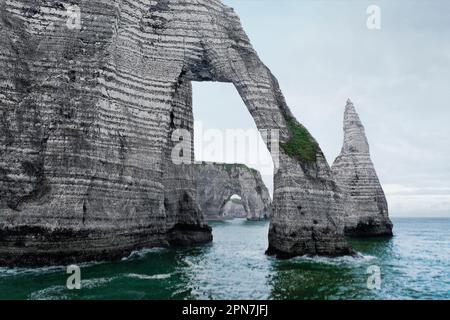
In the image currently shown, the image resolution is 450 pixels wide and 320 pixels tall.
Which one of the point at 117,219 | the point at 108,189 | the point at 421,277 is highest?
the point at 108,189

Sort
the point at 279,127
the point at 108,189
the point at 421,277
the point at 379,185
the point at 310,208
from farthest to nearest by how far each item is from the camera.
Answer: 1. the point at 379,185
2. the point at 279,127
3. the point at 310,208
4. the point at 108,189
5. the point at 421,277

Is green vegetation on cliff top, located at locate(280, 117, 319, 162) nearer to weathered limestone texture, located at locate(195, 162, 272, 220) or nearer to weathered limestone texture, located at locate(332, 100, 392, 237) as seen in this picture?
weathered limestone texture, located at locate(332, 100, 392, 237)

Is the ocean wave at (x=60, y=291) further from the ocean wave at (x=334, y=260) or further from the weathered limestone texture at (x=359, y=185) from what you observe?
the weathered limestone texture at (x=359, y=185)

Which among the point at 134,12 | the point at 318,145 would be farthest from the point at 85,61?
the point at 318,145

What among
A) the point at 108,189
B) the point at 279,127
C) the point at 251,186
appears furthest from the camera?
the point at 251,186

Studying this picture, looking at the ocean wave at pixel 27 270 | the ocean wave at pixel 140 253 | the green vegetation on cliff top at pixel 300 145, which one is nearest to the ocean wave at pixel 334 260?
the green vegetation on cliff top at pixel 300 145
